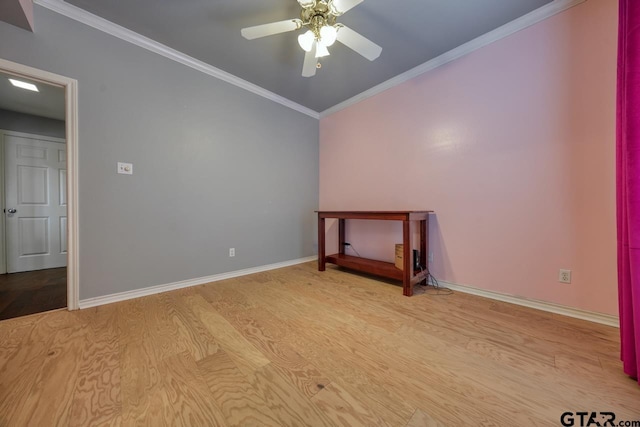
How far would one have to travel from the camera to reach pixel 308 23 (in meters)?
1.62

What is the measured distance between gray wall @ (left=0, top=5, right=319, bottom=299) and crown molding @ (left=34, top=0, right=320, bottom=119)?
5 cm

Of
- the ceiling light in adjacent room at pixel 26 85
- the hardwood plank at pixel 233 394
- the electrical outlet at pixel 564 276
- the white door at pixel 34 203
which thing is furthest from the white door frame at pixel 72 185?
the electrical outlet at pixel 564 276

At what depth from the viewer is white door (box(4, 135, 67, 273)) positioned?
2974 millimetres

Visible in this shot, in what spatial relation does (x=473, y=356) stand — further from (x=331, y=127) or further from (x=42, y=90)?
(x=42, y=90)

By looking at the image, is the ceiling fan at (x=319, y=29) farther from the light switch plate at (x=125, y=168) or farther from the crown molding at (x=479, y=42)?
the light switch plate at (x=125, y=168)

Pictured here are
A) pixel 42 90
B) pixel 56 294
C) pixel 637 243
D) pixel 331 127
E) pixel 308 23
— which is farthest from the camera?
pixel 331 127

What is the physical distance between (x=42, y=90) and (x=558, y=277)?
5636 mm

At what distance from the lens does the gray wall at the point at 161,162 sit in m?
1.81

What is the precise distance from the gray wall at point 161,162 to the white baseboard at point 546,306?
235 cm

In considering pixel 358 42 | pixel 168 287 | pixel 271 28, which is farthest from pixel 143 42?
pixel 168 287

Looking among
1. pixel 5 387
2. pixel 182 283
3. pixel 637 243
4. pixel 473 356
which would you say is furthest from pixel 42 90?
pixel 637 243

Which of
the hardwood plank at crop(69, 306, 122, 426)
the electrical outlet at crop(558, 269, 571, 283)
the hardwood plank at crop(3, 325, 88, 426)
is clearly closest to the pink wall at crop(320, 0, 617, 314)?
the electrical outlet at crop(558, 269, 571, 283)

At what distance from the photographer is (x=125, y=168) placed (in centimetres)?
200

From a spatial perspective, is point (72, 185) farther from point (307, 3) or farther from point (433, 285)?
point (433, 285)
